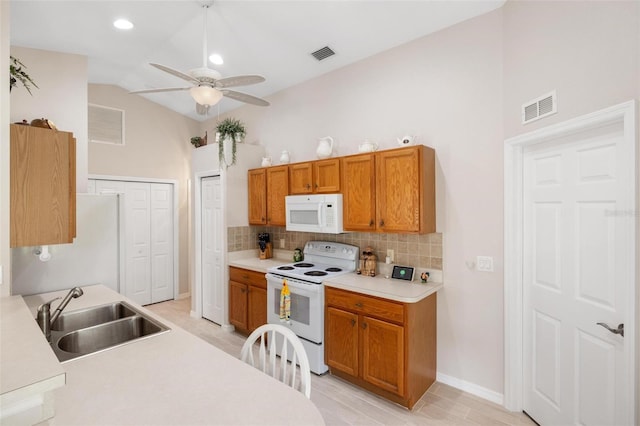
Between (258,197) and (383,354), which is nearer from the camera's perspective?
(383,354)

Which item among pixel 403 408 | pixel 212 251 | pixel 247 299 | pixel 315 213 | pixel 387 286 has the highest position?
pixel 315 213

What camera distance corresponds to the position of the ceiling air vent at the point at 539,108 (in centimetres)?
205

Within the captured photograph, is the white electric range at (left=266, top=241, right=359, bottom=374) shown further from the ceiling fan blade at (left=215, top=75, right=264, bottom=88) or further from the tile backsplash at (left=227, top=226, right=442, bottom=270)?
the ceiling fan blade at (left=215, top=75, right=264, bottom=88)

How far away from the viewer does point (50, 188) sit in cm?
194

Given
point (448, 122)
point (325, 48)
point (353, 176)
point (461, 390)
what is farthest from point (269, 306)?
point (325, 48)

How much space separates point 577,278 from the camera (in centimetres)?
200

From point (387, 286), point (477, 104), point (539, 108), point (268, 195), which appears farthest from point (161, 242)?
point (539, 108)

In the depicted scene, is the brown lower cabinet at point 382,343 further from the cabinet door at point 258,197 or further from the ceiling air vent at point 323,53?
the ceiling air vent at point 323,53

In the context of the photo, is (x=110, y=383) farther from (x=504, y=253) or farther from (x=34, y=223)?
(x=504, y=253)

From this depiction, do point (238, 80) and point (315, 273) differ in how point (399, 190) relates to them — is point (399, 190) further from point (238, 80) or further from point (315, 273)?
point (238, 80)

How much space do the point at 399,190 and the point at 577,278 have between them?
135 centimetres

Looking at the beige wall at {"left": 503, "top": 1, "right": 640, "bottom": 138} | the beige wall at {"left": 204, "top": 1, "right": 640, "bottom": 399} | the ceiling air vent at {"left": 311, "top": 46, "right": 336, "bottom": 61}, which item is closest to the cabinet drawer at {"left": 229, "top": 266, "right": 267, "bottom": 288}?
the beige wall at {"left": 204, "top": 1, "right": 640, "bottom": 399}

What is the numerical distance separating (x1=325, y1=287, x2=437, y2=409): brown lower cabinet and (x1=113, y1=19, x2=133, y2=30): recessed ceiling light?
10.8 feet

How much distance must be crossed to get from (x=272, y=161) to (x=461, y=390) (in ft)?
11.2
